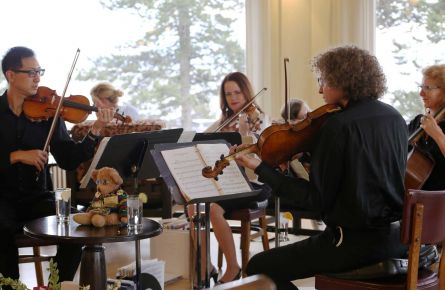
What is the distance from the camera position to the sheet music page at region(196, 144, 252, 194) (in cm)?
258

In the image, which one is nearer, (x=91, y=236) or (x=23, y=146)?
(x=91, y=236)

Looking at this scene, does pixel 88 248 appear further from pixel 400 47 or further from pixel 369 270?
pixel 400 47

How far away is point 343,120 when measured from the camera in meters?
2.22

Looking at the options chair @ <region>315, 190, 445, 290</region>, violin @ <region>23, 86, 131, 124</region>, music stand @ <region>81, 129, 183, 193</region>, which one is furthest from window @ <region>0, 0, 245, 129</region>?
chair @ <region>315, 190, 445, 290</region>

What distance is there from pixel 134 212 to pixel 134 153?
1.08ft

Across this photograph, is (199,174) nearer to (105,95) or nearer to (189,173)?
(189,173)

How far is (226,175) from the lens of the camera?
2.62 metres

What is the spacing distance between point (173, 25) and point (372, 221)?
4538mm

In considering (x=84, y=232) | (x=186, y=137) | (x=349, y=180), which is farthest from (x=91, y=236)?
(x=349, y=180)

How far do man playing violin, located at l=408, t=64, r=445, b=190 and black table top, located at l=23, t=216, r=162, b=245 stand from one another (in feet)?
4.43

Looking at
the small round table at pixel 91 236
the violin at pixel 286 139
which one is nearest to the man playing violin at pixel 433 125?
the violin at pixel 286 139

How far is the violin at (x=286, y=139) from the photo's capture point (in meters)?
2.36

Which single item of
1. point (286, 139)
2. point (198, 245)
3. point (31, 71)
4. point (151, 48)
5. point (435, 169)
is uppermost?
point (151, 48)

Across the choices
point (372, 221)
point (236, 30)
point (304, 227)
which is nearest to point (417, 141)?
point (372, 221)
